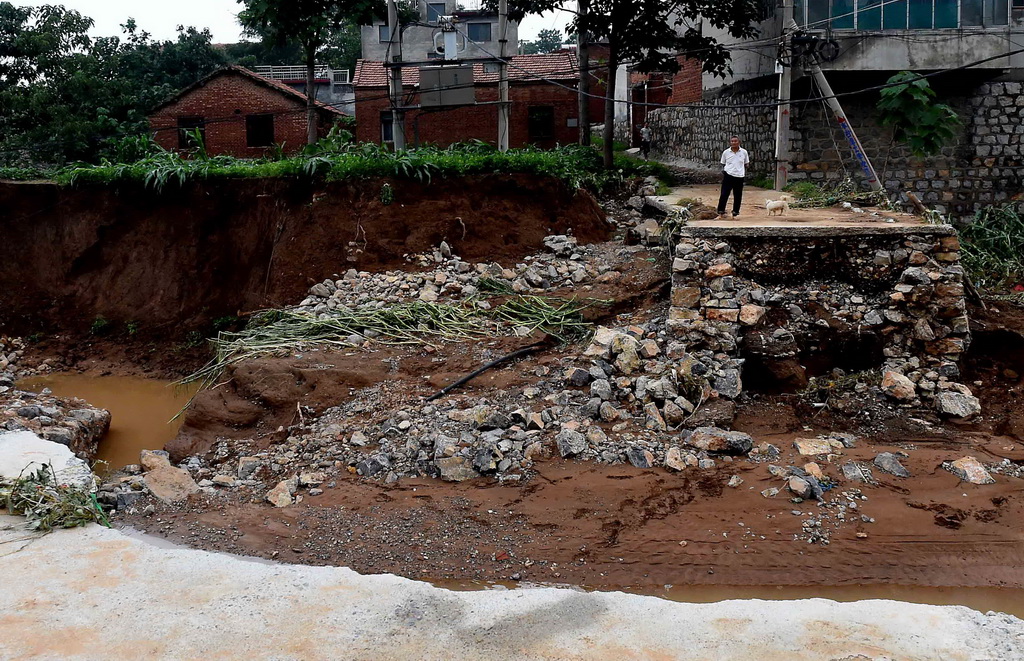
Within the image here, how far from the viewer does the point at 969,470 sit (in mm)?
7641

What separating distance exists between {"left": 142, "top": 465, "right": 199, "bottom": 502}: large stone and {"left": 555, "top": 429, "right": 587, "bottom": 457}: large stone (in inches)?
124

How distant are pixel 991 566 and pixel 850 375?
283 cm

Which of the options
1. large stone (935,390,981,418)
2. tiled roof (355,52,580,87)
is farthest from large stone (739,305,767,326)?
tiled roof (355,52,580,87)

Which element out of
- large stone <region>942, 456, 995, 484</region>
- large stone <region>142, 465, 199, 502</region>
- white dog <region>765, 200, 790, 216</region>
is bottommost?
large stone <region>142, 465, 199, 502</region>

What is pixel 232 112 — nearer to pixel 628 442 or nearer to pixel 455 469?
pixel 455 469

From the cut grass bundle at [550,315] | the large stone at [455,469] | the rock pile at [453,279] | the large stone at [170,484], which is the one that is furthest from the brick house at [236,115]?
the large stone at [455,469]

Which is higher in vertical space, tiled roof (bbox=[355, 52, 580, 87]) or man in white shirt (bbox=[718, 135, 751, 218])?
tiled roof (bbox=[355, 52, 580, 87])

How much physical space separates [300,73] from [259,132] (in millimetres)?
9027

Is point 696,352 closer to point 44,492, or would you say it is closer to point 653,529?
point 653,529

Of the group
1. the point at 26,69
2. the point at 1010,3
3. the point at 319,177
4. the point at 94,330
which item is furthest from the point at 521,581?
the point at 26,69

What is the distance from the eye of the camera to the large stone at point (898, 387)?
879 cm

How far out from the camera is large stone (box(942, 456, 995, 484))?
24.8ft

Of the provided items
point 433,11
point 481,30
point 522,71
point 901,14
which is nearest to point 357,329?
point 901,14

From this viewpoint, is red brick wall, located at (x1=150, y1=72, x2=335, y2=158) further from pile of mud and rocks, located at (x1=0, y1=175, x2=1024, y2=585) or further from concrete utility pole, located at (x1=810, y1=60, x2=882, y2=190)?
pile of mud and rocks, located at (x1=0, y1=175, x2=1024, y2=585)
